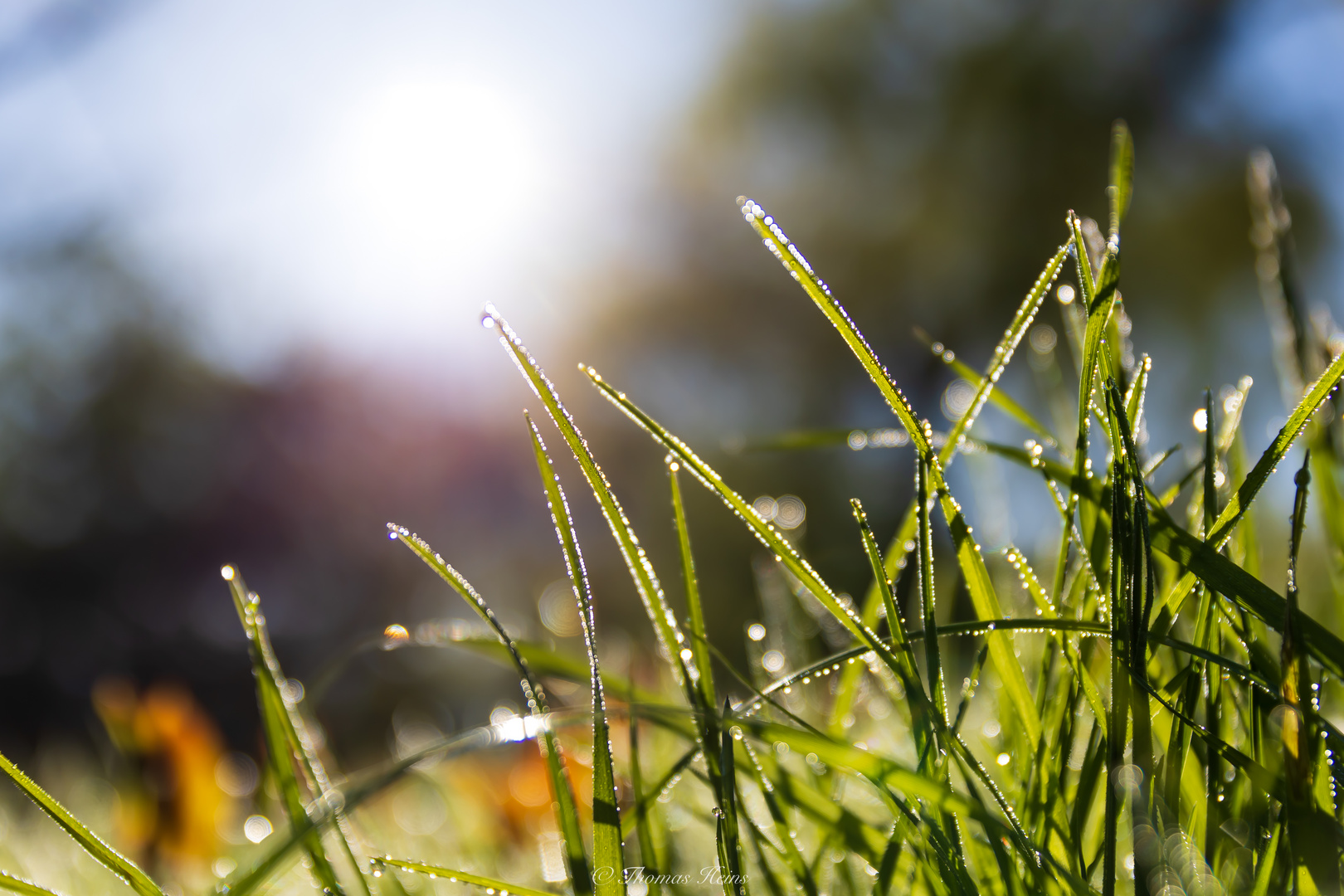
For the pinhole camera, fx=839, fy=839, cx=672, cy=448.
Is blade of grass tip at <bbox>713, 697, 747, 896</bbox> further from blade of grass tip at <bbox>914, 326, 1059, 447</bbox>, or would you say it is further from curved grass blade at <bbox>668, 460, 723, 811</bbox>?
blade of grass tip at <bbox>914, 326, 1059, 447</bbox>

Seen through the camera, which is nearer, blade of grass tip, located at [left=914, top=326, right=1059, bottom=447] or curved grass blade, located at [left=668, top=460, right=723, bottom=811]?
curved grass blade, located at [left=668, top=460, right=723, bottom=811]

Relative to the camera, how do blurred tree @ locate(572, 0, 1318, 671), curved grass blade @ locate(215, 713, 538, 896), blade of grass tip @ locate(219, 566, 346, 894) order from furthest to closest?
1. blurred tree @ locate(572, 0, 1318, 671)
2. blade of grass tip @ locate(219, 566, 346, 894)
3. curved grass blade @ locate(215, 713, 538, 896)

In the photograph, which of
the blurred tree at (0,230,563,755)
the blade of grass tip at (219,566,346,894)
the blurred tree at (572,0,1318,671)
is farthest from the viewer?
the blurred tree at (572,0,1318,671)

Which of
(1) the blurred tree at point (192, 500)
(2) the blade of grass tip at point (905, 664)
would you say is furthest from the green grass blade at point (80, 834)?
(1) the blurred tree at point (192, 500)

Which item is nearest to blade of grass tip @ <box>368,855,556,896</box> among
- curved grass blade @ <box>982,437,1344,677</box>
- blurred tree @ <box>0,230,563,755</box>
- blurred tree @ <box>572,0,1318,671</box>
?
curved grass blade @ <box>982,437,1344,677</box>

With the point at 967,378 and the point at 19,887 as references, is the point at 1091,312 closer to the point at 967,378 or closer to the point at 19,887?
the point at 967,378

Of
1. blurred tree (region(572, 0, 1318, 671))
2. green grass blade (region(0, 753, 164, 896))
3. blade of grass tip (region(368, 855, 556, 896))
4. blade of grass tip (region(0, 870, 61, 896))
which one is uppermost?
blurred tree (region(572, 0, 1318, 671))
